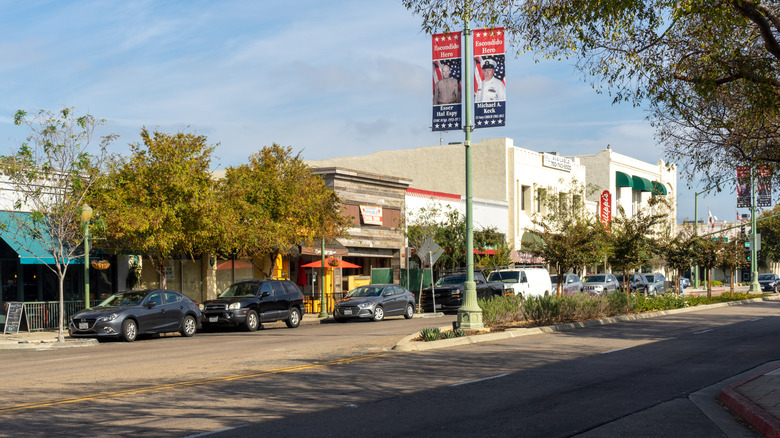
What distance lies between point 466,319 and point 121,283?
48.8ft

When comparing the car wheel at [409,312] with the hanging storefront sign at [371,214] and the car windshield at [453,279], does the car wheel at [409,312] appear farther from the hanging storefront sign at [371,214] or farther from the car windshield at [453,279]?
the hanging storefront sign at [371,214]

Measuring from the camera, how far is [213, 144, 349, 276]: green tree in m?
28.5

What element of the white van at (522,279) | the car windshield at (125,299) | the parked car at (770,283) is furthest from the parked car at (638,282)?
the car windshield at (125,299)

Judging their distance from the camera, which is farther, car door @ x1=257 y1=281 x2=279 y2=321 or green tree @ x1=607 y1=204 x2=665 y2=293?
green tree @ x1=607 y1=204 x2=665 y2=293

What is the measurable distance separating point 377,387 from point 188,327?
14.4m

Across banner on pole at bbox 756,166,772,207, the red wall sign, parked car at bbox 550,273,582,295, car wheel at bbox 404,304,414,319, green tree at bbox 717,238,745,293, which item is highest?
the red wall sign

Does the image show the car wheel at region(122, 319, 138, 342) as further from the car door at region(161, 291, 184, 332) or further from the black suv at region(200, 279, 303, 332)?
the black suv at region(200, 279, 303, 332)

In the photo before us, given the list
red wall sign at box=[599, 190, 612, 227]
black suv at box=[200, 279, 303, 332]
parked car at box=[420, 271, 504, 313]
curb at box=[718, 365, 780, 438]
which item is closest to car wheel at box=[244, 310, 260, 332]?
black suv at box=[200, 279, 303, 332]

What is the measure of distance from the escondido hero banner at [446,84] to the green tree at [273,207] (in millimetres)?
9307

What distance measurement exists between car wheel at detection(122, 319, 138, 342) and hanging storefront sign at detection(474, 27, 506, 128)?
1119cm

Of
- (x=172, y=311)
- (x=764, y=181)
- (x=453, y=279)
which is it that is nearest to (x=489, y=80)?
(x=764, y=181)

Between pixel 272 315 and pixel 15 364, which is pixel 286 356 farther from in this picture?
pixel 272 315

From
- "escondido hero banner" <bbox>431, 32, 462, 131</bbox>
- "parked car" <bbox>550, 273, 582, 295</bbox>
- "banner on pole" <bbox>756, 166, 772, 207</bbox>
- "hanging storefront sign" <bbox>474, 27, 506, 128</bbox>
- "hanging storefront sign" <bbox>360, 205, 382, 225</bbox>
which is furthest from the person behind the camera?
"hanging storefront sign" <bbox>360, 205, 382, 225</bbox>

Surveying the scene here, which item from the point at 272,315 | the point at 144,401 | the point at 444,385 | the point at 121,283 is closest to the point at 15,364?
the point at 144,401
